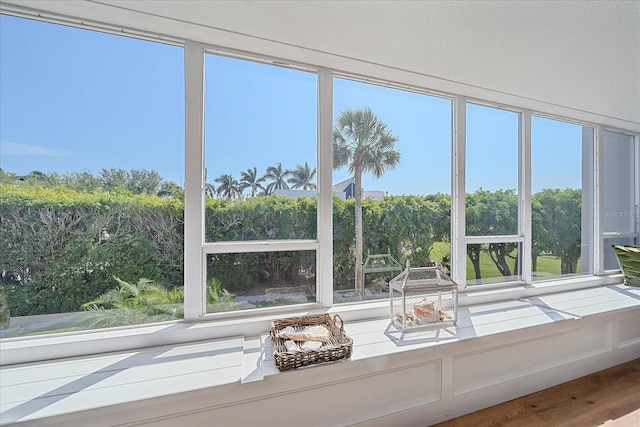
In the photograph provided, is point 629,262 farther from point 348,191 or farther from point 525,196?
point 348,191

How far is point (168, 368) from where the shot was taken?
1345 mm

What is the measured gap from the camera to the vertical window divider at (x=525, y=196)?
2.63 meters

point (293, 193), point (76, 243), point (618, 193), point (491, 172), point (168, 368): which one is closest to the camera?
point (168, 368)

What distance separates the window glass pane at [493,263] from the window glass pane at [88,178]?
2319mm

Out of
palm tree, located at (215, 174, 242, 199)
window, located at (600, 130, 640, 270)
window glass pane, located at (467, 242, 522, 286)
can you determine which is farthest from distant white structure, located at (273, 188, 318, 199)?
window, located at (600, 130, 640, 270)

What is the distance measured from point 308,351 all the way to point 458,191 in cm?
181

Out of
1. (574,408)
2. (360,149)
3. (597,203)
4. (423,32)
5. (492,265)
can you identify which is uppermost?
(423,32)

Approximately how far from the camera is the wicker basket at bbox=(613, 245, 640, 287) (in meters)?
2.85

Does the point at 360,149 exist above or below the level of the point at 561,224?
above

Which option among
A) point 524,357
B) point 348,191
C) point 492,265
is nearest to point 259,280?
point 348,191

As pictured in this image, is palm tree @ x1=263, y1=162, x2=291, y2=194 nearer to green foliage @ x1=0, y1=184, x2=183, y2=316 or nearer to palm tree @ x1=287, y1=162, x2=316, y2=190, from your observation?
palm tree @ x1=287, y1=162, x2=316, y2=190

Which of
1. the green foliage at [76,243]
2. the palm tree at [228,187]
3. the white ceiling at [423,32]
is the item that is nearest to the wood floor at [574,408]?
the palm tree at [228,187]

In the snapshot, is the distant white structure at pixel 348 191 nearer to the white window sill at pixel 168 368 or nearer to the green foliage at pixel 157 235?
the green foliage at pixel 157 235

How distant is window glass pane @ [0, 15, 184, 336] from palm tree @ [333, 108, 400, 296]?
1076mm
